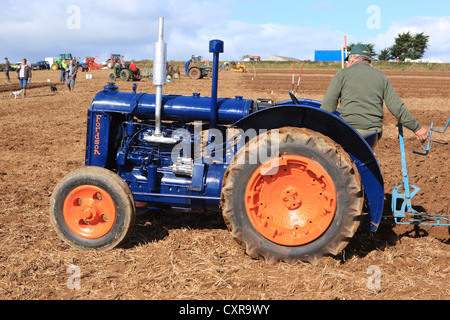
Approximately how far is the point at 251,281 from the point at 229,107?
1.68 meters

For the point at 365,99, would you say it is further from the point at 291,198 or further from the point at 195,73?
the point at 195,73

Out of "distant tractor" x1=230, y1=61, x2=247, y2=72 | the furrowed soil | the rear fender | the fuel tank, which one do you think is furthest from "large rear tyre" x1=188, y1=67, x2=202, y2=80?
the rear fender

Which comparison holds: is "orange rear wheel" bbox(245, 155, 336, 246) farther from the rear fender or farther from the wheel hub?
the rear fender

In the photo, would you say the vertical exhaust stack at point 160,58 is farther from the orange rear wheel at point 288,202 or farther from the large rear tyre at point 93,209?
the orange rear wheel at point 288,202

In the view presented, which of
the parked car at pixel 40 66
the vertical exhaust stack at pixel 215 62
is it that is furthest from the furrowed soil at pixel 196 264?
the parked car at pixel 40 66

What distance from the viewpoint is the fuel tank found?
12.8 feet

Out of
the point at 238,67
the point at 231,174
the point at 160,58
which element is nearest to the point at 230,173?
the point at 231,174

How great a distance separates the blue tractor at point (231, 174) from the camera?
3127 millimetres

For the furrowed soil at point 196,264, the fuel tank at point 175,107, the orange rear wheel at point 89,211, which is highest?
the fuel tank at point 175,107

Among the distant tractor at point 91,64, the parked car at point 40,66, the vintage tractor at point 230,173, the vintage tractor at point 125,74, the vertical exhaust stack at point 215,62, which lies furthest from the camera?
the parked car at point 40,66

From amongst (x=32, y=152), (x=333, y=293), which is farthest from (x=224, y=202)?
(x=32, y=152)

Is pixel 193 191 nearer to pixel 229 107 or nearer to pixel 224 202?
pixel 224 202

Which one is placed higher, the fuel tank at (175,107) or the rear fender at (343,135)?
the fuel tank at (175,107)

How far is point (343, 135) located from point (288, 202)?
731 mm
